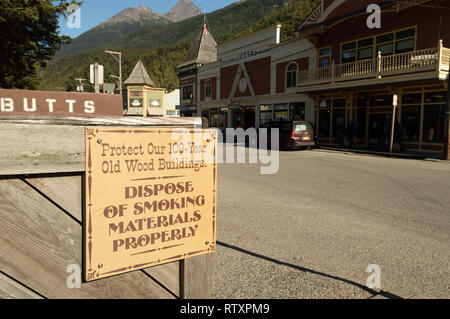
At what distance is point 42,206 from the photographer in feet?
4.99

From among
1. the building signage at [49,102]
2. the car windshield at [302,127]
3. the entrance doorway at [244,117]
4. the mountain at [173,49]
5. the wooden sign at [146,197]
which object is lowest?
the wooden sign at [146,197]

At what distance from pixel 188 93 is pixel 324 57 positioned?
2089cm

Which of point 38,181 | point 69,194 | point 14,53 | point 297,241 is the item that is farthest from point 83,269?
point 14,53

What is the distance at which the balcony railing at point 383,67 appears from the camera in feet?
46.3

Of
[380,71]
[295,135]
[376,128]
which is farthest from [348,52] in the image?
[295,135]

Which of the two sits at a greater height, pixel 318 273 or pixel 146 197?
pixel 146 197

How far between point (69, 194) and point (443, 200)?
7.06 meters

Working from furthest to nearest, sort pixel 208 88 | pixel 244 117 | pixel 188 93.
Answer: pixel 188 93, pixel 208 88, pixel 244 117

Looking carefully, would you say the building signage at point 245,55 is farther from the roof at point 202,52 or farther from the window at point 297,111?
the roof at point 202,52

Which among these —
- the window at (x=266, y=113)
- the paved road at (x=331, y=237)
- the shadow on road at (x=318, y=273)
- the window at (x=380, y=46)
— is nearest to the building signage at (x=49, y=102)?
the paved road at (x=331, y=237)

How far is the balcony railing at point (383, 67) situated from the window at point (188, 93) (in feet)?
61.6

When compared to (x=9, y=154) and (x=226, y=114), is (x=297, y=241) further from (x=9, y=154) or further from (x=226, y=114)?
(x=226, y=114)

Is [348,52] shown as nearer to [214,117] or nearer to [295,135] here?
[295,135]
